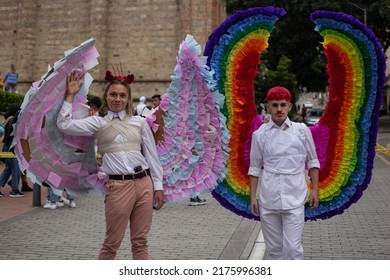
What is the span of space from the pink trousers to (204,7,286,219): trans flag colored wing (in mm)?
784

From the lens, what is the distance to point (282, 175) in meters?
5.00

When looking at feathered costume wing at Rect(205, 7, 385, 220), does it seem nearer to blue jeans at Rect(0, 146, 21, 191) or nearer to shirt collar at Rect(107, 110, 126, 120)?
shirt collar at Rect(107, 110, 126, 120)

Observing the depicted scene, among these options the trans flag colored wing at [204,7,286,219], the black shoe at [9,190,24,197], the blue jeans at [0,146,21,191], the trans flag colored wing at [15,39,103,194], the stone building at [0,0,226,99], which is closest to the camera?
the trans flag colored wing at [15,39,103,194]

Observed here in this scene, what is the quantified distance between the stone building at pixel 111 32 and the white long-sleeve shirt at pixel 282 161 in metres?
24.1

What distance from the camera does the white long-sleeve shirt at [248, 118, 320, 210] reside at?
498 cm

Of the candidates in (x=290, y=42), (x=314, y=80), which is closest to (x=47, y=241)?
(x=290, y=42)

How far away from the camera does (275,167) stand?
5.03 m

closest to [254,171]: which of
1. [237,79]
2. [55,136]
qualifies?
[237,79]

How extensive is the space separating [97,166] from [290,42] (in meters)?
33.8

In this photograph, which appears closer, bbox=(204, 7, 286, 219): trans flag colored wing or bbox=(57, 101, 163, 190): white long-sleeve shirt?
bbox=(57, 101, 163, 190): white long-sleeve shirt

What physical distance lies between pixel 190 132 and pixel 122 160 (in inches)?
29.5

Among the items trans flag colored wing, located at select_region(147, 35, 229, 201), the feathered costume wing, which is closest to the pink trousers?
trans flag colored wing, located at select_region(147, 35, 229, 201)

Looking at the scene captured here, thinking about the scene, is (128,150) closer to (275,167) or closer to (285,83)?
(275,167)
